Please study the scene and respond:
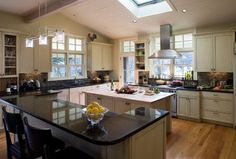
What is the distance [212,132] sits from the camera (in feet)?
13.4

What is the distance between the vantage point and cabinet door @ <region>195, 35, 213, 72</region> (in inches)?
188

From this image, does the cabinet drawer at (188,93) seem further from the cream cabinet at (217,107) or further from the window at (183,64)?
the window at (183,64)

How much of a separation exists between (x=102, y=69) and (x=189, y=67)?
9.91 ft

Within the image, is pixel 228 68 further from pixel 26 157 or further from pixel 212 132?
pixel 26 157

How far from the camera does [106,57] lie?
272 inches

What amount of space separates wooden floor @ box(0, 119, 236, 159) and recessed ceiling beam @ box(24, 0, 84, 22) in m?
2.83

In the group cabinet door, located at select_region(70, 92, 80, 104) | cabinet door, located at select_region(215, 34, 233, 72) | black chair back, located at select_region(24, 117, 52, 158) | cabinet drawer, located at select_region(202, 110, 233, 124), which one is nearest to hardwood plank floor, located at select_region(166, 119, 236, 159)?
cabinet drawer, located at select_region(202, 110, 233, 124)

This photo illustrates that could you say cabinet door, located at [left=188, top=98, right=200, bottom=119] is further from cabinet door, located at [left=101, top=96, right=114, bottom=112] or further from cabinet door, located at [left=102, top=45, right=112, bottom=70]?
cabinet door, located at [left=102, top=45, right=112, bottom=70]

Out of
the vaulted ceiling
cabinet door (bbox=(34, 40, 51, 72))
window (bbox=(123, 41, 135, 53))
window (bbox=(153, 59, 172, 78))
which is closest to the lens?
the vaulted ceiling

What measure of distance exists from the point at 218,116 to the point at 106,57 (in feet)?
13.7

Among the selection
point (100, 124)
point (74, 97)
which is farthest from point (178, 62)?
point (100, 124)

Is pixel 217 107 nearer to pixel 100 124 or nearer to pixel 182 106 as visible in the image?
pixel 182 106

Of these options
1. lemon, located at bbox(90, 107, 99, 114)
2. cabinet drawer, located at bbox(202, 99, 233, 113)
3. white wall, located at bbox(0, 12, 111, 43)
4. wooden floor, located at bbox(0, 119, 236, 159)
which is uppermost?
white wall, located at bbox(0, 12, 111, 43)

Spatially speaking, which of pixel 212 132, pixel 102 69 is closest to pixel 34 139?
pixel 212 132
